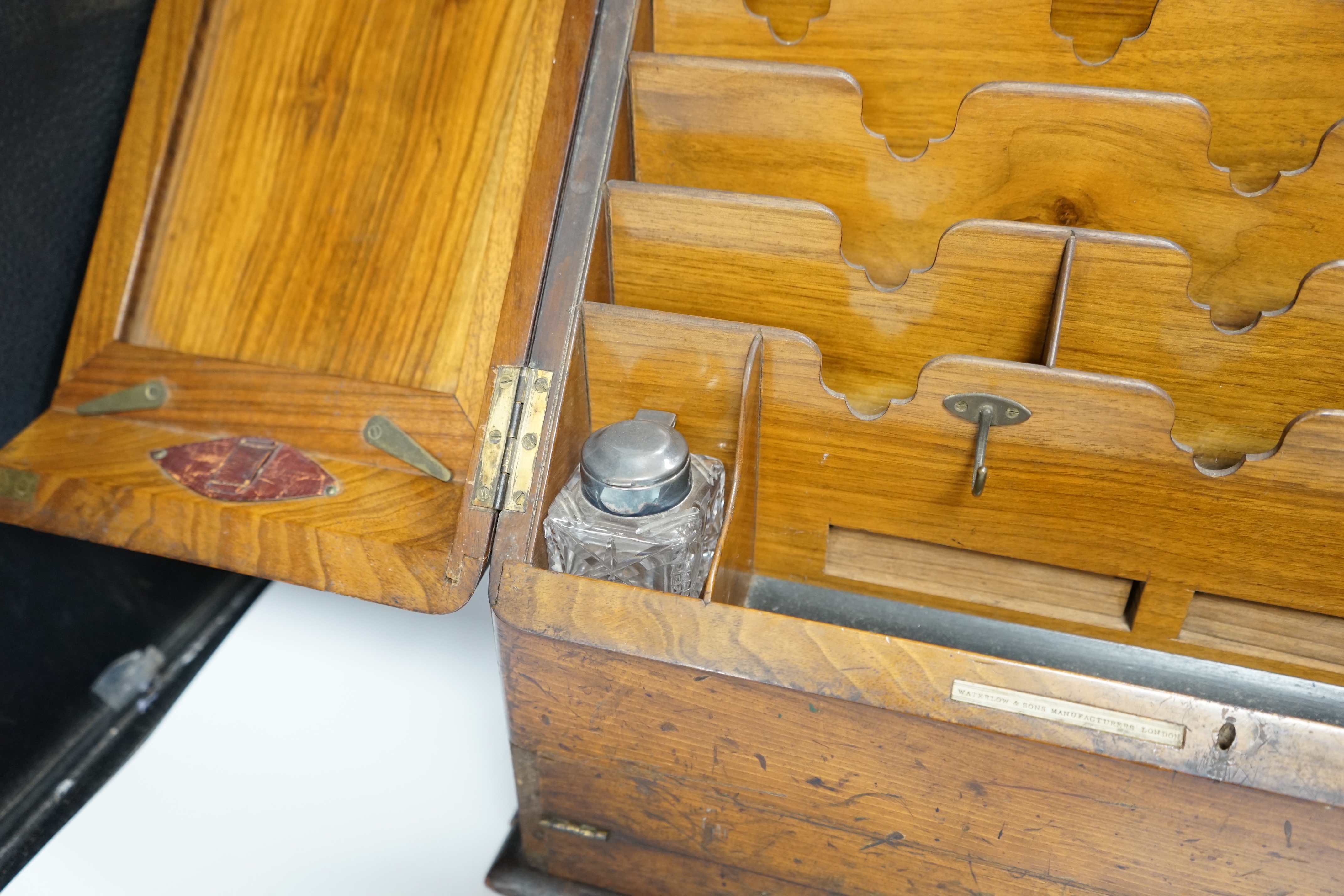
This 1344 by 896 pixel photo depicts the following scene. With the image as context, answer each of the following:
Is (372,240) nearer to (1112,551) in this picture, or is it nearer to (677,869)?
(677,869)

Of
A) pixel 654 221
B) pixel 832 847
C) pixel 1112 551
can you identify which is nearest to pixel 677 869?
pixel 832 847

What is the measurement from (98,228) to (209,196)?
0.49 feet

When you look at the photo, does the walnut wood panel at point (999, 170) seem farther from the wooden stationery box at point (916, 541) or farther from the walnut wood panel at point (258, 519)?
the walnut wood panel at point (258, 519)

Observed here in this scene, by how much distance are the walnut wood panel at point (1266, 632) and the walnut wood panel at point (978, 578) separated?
8 cm

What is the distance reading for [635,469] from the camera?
93 centimetres

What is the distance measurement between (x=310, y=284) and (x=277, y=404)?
15 cm

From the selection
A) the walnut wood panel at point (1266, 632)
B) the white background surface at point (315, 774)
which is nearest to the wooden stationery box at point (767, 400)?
the walnut wood panel at point (1266, 632)

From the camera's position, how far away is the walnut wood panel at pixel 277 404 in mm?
1135

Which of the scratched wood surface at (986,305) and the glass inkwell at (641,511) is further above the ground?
the scratched wood surface at (986,305)

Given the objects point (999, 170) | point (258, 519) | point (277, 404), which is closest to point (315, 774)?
point (258, 519)

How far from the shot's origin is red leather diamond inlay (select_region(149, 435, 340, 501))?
1.14 meters

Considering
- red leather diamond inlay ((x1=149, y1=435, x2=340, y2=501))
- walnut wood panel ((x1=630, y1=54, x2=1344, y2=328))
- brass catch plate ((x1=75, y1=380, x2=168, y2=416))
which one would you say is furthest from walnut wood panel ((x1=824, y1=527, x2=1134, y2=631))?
brass catch plate ((x1=75, y1=380, x2=168, y2=416))

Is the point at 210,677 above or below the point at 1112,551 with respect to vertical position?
below

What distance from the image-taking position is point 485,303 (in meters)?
1.13
